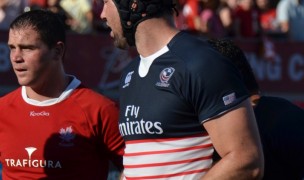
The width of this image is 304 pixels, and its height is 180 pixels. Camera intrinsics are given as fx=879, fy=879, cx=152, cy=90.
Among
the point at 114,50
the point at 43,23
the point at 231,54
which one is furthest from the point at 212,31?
the point at 231,54

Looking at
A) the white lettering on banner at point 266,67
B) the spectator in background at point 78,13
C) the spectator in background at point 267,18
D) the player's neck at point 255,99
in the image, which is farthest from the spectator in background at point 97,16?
the player's neck at point 255,99

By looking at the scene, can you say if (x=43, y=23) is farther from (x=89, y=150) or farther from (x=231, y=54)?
(x=231, y=54)

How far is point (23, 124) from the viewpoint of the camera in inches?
204

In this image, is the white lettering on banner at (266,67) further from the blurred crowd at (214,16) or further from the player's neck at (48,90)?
the player's neck at (48,90)

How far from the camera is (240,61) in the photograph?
13.7 feet

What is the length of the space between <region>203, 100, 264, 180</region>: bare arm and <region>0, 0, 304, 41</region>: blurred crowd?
8.43 meters

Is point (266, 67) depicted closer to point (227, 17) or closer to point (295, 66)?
point (295, 66)

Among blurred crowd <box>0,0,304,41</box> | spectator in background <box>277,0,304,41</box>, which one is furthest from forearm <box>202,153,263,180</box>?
spectator in background <box>277,0,304,41</box>

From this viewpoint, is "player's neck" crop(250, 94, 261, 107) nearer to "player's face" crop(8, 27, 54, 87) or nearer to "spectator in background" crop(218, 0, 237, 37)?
"player's face" crop(8, 27, 54, 87)

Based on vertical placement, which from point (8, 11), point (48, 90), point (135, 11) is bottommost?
point (8, 11)

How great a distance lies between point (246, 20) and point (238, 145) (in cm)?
1141

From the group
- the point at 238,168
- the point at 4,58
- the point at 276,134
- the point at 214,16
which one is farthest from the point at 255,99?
the point at 214,16

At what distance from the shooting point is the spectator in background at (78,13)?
43.1 ft

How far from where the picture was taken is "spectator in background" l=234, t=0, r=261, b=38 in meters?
14.6
